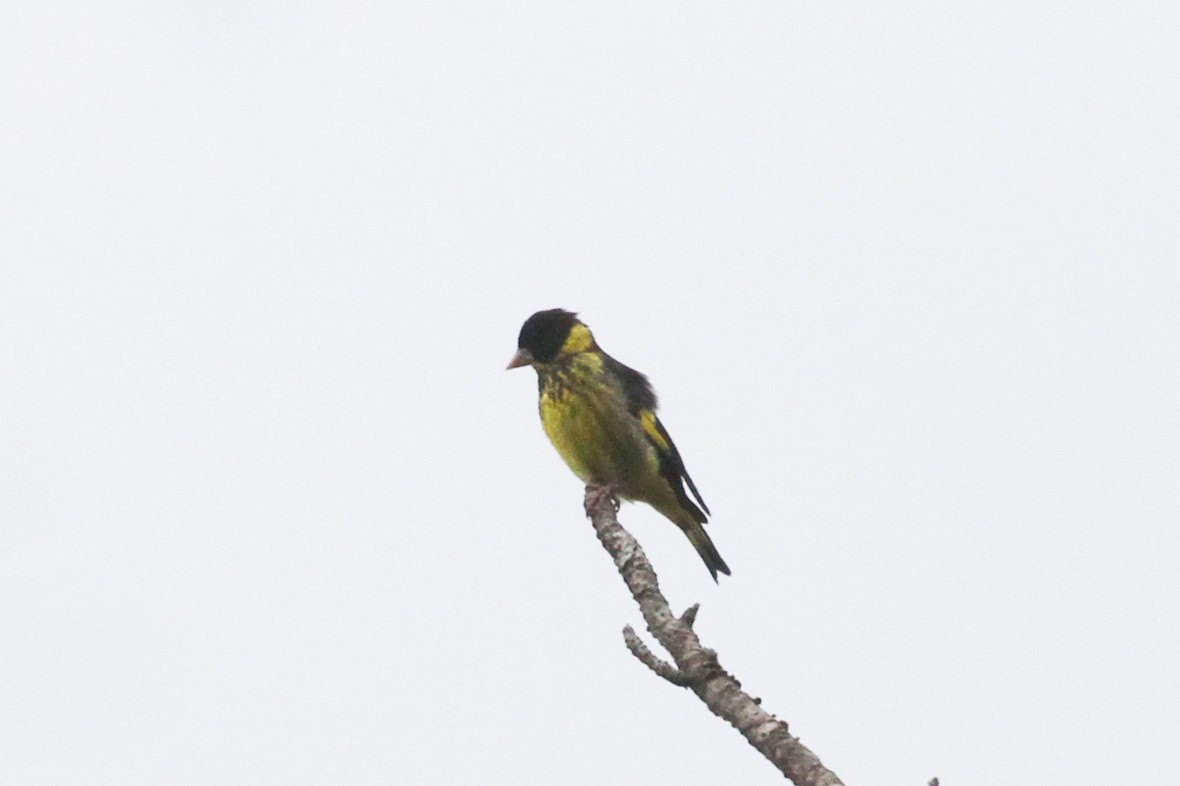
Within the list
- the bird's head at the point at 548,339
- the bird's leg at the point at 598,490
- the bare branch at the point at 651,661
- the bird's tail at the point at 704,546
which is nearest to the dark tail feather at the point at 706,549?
the bird's tail at the point at 704,546

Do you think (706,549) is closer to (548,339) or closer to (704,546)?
(704,546)

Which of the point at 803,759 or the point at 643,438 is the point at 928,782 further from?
the point at 643,438

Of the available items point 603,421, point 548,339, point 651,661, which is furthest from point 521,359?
point 651,661

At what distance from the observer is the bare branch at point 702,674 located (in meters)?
3.74

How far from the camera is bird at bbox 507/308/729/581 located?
9719 mm

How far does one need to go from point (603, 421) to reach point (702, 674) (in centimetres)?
550

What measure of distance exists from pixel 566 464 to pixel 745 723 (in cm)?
591

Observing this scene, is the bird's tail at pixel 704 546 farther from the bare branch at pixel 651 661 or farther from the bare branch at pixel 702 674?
the bare branch at pixel 651 661

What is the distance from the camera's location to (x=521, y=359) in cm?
1024

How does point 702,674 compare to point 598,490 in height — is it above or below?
below

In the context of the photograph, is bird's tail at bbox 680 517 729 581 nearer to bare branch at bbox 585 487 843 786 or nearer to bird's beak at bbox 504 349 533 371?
bird's beak at bbox 504 349 533 371

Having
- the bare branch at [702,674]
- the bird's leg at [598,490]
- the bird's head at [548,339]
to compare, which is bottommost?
the bare branch at [702,674]

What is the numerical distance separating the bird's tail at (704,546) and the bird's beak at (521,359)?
4.64 feet

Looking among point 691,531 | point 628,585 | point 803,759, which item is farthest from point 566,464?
point 803,759
